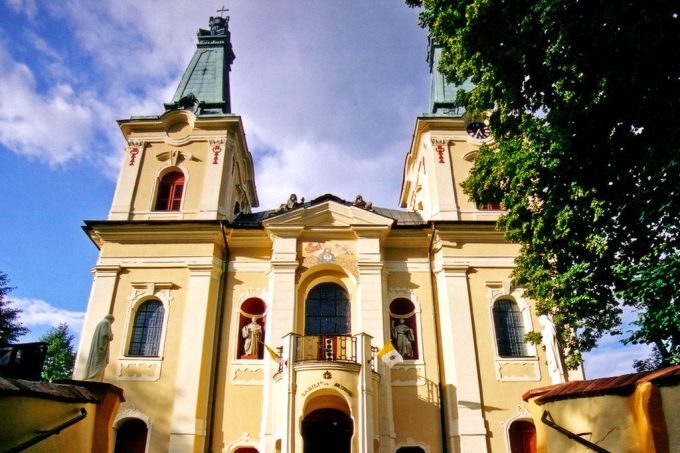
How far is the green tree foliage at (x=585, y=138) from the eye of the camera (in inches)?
372

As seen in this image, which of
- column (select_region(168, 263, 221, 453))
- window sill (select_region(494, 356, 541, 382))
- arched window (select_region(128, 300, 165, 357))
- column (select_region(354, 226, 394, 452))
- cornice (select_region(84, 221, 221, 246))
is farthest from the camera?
cornice (select_region(84, 221, 221, 246))

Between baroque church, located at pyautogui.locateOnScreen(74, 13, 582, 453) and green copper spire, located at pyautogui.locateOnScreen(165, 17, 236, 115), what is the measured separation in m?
1.50

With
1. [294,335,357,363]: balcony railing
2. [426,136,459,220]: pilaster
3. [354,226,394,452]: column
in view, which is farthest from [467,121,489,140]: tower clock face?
[294,335,357,363]: balcony railing

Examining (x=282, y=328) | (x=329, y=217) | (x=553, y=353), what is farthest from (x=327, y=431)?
(x=329, y=217)

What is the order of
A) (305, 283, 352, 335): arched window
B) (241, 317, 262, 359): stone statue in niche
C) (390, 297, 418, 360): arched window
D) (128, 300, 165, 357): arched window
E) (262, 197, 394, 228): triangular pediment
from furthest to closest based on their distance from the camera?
(262, 197, 394, 228): triangular pediment < (305, 283, 352, 335): arched window < (390, 297, 418, 360): arched window < (241, 317, 262, 359): stone statue in niche < (128, 300, 165, 357): arched window

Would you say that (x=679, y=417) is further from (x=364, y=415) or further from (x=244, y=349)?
(x=244, y=349)

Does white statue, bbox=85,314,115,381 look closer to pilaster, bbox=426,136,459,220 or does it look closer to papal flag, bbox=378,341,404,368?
papal flag, bbox=378,341,404,368

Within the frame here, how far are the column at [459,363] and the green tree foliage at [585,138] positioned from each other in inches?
150

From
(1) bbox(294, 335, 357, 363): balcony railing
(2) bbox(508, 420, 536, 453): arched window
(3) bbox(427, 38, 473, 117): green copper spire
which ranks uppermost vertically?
(3) bbox(427, 38, 473, 117): green copper spire

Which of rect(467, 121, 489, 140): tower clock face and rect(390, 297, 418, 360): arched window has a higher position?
rect(467, 121, 489, 140): tower clock face

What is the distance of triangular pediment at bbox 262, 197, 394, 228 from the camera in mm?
17961

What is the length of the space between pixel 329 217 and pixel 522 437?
9462 millimetres

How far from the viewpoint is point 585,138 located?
1090cm

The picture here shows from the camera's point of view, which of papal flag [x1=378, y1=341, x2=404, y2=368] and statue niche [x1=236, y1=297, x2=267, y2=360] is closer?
papal flag [x1=378, y1=341, x2=404, y2=368]
